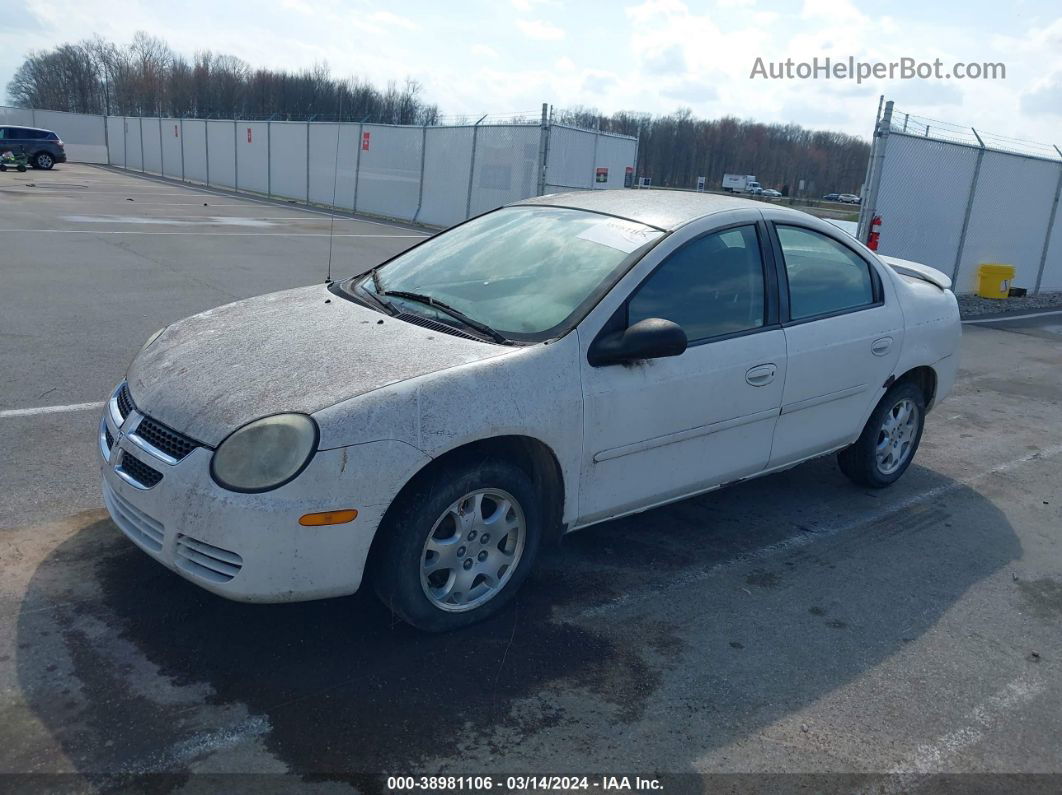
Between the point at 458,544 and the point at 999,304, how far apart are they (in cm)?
1429

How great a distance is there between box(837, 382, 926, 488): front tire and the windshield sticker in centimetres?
197

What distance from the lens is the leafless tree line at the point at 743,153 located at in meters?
→ 37.3

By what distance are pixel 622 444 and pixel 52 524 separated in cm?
266

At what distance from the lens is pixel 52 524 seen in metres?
4.09

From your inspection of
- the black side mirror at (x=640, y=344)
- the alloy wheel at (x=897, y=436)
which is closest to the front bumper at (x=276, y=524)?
the black side mirror at (x=640, y=344)

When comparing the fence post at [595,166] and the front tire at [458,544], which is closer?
the front tire at [458,544]

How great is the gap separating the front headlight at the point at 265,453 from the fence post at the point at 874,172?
11.4 m

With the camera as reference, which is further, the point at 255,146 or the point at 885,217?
the point at 255,146

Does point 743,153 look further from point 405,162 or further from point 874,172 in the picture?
point 874,172

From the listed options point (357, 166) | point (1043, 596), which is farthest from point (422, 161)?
point (1043, 596)

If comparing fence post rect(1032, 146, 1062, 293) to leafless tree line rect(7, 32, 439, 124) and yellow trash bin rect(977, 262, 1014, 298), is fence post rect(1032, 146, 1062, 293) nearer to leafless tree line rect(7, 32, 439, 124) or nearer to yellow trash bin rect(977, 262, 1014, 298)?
yellow trash bin rect(977, 262, 1014, 298)

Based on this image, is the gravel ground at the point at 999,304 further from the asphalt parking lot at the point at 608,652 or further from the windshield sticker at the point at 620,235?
the windshield sticker at the point at 620,235

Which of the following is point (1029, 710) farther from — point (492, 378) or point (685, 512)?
point (492, 378)

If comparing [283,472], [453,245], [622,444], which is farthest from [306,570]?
[453,245]
